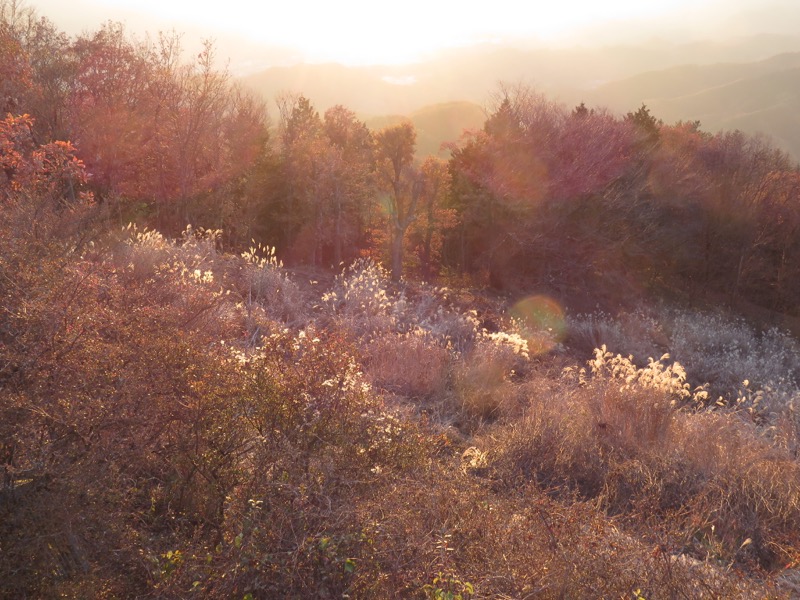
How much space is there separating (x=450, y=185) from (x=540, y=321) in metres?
7.30

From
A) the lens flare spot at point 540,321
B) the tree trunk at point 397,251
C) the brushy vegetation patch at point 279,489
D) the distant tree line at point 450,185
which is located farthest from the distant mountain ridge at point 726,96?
the brushy vegetation patch at point 279,489

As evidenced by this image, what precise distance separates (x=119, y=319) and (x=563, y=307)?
14.8 m

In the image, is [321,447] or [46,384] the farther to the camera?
[321,447]

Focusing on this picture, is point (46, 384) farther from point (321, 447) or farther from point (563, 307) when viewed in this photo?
point (563, 307)

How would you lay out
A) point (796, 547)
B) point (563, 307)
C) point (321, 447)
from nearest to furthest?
1. point (321, 447)
2. point (796, 547)
3. point (563, 307)

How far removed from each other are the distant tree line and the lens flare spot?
1.13 metres

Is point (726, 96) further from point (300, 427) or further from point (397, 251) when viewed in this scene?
point (300, 427)

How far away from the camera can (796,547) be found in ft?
12.2

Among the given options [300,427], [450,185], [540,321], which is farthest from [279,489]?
[450,185]

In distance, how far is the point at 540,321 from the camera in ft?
43.9

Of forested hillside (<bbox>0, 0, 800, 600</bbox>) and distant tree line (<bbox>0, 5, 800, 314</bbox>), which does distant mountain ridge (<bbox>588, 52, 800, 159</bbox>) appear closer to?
distant tree line (<bbox>0, 5, 800, 314</bbox>)

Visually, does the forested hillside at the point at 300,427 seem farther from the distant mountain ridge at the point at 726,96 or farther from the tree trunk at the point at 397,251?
the distant mountain ridge at the point at 726,96

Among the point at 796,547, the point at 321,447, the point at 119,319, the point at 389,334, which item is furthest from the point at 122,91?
the point at 796,547

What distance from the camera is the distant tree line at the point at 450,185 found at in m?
13.1
